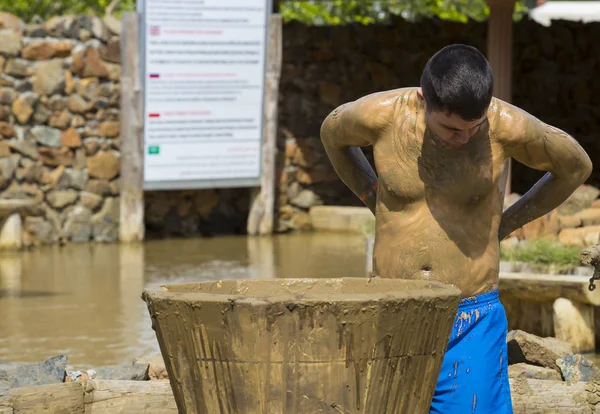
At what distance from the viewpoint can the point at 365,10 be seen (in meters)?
22.0

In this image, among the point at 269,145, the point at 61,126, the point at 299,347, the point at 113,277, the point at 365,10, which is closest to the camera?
the point at 299,347

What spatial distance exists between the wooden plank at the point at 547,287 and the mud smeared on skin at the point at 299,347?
12.6ft

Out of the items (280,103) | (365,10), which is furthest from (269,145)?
(365,10)

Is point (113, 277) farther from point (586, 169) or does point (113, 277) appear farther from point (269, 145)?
point (586, 169)

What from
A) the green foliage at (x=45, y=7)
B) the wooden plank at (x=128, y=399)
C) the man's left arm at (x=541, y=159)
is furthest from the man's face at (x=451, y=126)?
the green foliage at (x=45, y=7)

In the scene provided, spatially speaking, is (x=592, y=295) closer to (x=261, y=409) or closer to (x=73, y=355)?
(x=73, y=355)

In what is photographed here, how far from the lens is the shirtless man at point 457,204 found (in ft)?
12.1

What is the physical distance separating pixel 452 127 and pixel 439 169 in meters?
0.23

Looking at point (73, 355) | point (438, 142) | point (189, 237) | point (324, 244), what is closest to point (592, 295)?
point (73, 355)

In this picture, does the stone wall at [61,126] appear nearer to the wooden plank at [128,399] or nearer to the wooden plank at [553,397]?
the wooden plank at [128,399]

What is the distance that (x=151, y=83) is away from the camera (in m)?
11.9

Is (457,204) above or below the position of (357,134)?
below

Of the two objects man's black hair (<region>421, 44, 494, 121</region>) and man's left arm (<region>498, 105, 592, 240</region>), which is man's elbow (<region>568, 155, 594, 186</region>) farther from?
man's black hair (<region>421, 44, 494, 121</region>)

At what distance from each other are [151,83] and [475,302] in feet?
27.9
